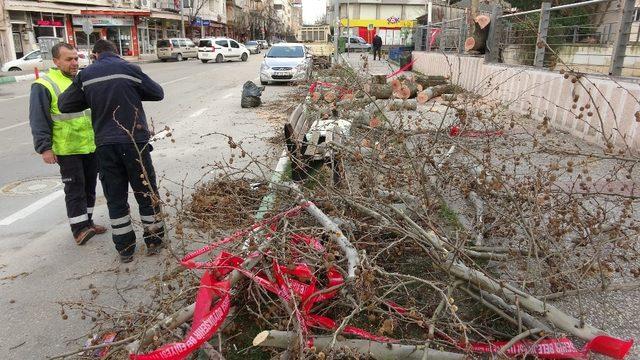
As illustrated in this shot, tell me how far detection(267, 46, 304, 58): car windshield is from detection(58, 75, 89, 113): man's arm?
639 inches

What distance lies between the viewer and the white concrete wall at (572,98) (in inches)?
237

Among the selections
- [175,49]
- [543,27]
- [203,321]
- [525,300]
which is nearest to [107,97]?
[203,321]

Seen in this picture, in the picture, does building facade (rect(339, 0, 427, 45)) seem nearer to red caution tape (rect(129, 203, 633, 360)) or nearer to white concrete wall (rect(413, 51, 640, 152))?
white concrete wall (rect(413, 51, 640, 152))

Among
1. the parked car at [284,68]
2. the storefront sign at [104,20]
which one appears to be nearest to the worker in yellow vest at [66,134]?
the parked car at [284,68]

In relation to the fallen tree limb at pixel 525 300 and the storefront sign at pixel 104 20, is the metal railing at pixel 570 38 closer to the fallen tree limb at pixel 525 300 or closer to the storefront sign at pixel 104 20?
the fallen tree limb at pixel 525 300

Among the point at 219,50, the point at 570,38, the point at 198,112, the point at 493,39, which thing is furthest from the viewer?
the point at 219,50

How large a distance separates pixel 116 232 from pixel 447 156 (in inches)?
115

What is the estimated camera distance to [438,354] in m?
2.31

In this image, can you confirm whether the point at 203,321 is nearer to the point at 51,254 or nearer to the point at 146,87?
the point at 146,87

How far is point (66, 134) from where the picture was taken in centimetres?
441

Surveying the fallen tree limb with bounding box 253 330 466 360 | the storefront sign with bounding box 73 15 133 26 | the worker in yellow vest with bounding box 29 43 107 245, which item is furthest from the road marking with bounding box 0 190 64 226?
the storefront sign with bounding box 73 15 133 26

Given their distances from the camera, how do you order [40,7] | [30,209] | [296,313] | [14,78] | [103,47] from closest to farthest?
1. [296,313]
2. [103,47]
3. [30,209]
4. [14,78]
5. [40,7]

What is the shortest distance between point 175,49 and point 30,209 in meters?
37.6

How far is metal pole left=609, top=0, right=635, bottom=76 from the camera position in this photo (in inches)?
272
